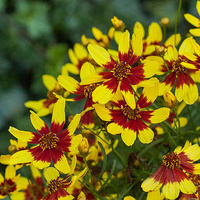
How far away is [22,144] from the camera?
73cm

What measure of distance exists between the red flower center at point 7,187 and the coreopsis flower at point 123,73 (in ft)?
0.95

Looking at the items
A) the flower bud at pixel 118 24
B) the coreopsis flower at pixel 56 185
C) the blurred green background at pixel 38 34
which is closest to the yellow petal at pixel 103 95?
the coreopsis flower at pixel 56 185

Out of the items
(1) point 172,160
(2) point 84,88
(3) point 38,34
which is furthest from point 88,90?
(3) point 38,34

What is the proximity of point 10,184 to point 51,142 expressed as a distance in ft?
0.55

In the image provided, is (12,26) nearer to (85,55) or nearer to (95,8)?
(95,8)

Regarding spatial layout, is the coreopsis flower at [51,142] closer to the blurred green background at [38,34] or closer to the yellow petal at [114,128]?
the yellow petal at [114,128]

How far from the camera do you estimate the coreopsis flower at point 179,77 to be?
638 millimetres

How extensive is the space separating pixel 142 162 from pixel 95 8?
1.37 m

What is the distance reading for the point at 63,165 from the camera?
608 millimetres

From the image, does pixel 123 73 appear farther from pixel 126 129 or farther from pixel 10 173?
pixel 10 173

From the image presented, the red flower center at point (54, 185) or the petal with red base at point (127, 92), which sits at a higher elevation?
the petal with red base at point (127, 92)

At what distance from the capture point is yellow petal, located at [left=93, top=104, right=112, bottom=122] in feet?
1.96

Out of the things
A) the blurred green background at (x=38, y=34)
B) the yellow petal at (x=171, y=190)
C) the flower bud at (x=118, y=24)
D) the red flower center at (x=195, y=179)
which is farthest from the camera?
the blurred green background at (x=38, y=34)

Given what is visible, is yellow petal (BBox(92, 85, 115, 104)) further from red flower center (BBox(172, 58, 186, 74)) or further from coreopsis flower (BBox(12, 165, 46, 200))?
coreopsis flower (BBox(12, 165, 46, 200))
